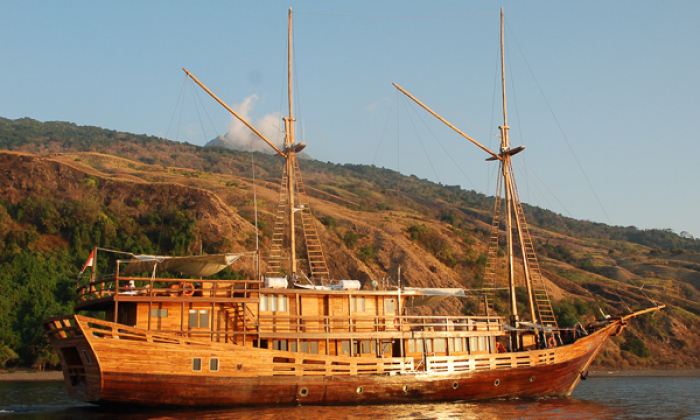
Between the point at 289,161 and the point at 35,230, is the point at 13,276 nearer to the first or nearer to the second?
the point at 35,230

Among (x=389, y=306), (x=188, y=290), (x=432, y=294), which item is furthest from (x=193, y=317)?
(x=432, y=294)

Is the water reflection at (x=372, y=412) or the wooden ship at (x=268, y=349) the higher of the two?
the wooden ship at (x=268, y=349)

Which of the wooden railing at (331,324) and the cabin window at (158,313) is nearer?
the cabin window at (158,313)

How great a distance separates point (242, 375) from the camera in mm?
24172

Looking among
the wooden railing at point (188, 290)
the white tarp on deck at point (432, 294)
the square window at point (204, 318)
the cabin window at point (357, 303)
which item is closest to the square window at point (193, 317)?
the square window at point (204, 318)

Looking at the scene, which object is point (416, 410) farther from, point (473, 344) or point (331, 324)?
point (473, 344)

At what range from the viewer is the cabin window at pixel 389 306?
28688mm

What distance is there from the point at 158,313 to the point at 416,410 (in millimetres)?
11018

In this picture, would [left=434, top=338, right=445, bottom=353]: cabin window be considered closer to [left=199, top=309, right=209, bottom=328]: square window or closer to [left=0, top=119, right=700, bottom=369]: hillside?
[left=199, top=309, right=209, bottom=328]: square window

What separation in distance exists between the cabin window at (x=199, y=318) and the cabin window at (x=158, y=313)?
95cm

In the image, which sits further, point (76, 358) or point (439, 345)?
point (439, 345)

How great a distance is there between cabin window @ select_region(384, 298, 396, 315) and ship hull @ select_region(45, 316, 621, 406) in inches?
96.9

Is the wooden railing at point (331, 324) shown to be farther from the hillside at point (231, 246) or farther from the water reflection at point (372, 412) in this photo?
the hillside at point (231, 246)

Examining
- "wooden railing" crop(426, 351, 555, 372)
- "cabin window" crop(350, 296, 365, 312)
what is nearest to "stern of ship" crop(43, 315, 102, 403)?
"cabin window" crop(350, 296, 365, 312)
